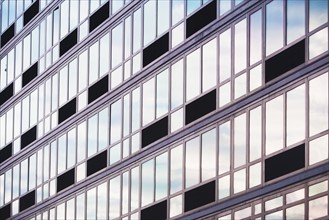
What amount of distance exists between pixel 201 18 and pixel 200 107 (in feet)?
9.11

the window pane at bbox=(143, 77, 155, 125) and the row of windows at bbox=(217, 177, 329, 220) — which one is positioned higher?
the window pane at bbox=(143, 77, 155, 125)

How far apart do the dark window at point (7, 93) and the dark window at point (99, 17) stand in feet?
29.5

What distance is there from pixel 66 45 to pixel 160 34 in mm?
8155

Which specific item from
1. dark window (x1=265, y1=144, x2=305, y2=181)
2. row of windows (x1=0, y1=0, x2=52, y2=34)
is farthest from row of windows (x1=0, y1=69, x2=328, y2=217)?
row of windows (x1=0, y1=0, x2=52, y2=34)

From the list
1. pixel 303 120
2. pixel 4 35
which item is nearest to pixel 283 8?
pixel 303 120

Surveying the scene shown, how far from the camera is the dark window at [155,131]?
37.2 metres

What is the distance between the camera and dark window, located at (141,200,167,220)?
120ft

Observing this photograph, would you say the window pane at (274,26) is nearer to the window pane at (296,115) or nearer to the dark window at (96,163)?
the window pane at (296,115)

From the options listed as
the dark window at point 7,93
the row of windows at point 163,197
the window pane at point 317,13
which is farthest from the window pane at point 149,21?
the dark window at point 7,93

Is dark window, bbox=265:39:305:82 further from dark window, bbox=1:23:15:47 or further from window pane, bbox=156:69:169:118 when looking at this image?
dark window, bbox=1:23:15:47

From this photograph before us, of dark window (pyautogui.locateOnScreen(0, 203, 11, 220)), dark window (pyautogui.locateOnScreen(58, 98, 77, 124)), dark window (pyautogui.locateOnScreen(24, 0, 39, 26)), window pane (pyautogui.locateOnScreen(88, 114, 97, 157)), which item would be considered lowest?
dark window (pyautogui.locateOnScreen(0, 203, 11, 220))

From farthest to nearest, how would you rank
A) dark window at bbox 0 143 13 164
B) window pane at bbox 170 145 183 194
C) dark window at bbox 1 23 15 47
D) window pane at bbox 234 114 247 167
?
dark window at bbox 1 23 15 47 < dark window at bbox 0 143 13 164 < window pane at bbox 170 145 183 194 < window pane at bbox 234 114 247 167

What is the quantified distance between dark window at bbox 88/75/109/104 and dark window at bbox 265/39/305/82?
1094 centimetres

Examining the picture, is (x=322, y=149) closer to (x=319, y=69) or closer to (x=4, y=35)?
(x=319, y=69)
